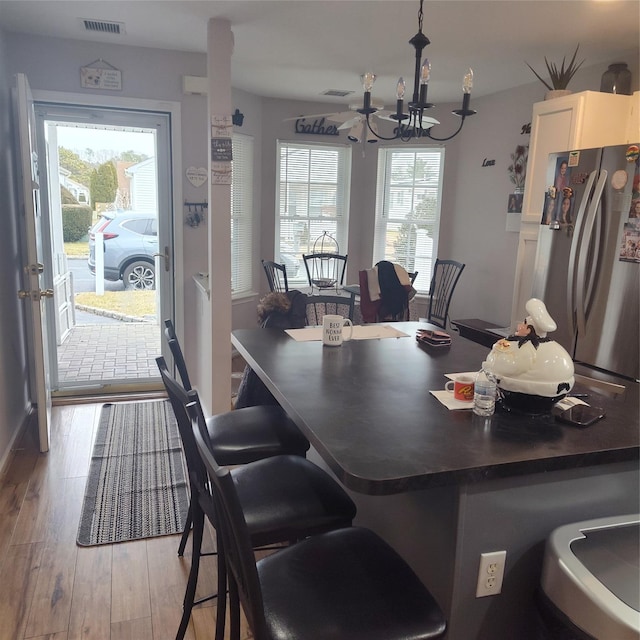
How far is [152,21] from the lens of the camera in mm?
3197

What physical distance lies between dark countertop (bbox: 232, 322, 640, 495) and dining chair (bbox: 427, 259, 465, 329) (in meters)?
3.37

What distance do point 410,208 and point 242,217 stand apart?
1.81 metres

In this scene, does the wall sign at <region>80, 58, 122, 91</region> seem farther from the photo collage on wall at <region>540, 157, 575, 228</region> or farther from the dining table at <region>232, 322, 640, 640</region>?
the dining table at <region>232, 322, 640, 640</region>

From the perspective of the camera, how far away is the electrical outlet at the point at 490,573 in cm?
127

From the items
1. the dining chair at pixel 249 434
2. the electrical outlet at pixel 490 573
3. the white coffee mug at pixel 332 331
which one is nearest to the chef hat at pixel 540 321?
the electrical outlet at pixel 490 573

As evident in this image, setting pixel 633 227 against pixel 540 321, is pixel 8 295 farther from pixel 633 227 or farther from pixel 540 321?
pixel 633 227

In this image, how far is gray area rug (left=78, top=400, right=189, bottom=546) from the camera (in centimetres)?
253

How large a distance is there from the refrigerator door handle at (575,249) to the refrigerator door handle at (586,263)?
0.08 feet

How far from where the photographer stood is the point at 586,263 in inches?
120

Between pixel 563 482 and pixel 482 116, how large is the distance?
4.57 m

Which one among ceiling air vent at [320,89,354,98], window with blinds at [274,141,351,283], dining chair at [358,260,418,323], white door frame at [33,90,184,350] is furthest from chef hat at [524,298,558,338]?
window with blinds at [274,141,351,283]

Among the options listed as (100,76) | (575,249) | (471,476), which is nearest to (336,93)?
(100,76)

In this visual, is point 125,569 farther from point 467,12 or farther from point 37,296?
point 467,12

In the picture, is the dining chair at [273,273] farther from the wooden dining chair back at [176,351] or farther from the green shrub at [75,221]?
the wooden dining chair back at [176,351]
